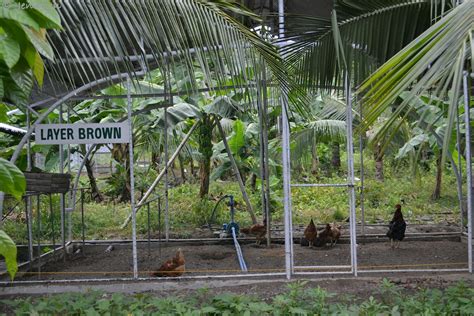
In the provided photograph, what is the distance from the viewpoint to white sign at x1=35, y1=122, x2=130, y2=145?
6.63 metres

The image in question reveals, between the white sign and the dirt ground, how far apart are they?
5.37 feet

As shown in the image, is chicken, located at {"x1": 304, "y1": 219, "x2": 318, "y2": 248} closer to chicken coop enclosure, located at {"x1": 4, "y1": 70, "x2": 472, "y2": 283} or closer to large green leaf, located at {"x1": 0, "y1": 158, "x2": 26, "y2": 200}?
chicken coop enclosure, located at {"x1": 4, "y1": 70, "x2": 472, "y2": 283}

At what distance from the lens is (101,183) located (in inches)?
723

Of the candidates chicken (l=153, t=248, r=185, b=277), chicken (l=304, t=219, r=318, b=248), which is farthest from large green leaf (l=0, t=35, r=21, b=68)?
chicken (l=304, t=219, r=318, b=248)

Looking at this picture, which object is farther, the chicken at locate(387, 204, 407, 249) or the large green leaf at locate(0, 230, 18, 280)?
the chicken at locate(387, 204, 407, 249)

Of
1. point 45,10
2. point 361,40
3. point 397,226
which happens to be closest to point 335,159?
point 397,226

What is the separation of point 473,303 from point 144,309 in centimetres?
256

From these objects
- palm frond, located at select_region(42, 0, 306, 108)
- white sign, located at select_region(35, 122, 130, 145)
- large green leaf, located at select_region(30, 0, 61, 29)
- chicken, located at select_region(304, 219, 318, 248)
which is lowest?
chicken, located at select_region(304, 219, 318, 248)

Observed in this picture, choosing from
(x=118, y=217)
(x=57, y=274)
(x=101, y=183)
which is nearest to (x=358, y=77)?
(x=57, y=274)

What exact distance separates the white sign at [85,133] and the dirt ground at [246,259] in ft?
5.37

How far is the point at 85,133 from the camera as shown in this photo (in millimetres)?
6664

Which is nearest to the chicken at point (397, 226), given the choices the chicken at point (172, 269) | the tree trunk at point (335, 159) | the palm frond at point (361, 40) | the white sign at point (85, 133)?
the palm frond at point (361, 40)

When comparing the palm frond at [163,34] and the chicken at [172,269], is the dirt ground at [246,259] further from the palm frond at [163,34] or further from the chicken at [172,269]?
the palm frond at [163,34]

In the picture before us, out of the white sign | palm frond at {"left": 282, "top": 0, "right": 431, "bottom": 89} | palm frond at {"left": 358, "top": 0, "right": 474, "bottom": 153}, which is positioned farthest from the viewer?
the white sign
